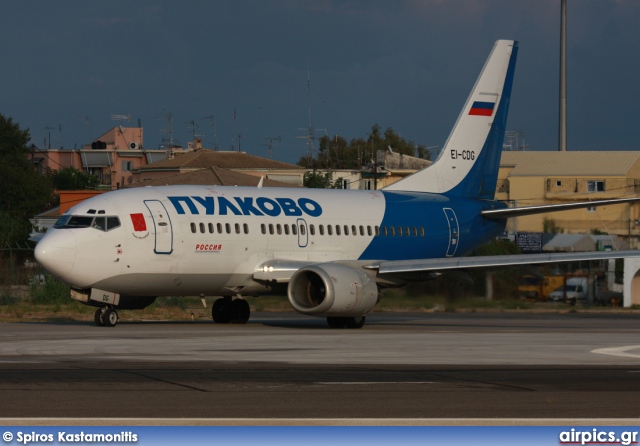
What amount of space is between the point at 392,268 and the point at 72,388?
17334mm

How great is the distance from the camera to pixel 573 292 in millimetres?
55594

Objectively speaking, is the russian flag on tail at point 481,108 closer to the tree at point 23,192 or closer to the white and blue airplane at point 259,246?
the white and blue airplane at point 259,246

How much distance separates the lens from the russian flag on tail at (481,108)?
3956cm

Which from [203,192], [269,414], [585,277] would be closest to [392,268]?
[203,192]

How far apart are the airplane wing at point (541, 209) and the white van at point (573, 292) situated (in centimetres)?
1638

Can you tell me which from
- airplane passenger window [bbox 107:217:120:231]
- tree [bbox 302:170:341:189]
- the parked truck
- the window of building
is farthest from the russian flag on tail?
tree [bbox 302:170:341:189]

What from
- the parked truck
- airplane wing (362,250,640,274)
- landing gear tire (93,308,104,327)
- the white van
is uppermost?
airplane wing (362,250,640,274)

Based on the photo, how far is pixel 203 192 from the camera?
102ft

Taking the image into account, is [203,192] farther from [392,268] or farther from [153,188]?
[392,268]

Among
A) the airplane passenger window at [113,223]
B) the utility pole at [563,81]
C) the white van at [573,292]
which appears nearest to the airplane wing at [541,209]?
the airplane passenger window at [113,223]

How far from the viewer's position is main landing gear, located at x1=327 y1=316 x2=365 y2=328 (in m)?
31.0

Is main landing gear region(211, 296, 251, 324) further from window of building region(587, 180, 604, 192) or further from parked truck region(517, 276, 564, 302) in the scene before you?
window of building region(587, 180, 604, 192)

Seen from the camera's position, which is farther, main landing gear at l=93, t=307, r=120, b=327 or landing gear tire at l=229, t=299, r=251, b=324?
landing gear tire at l=229, t=299, r=251, b=324

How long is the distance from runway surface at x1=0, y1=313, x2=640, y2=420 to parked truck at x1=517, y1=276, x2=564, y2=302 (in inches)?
734
